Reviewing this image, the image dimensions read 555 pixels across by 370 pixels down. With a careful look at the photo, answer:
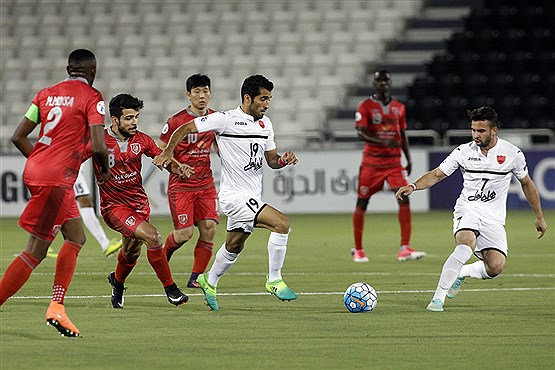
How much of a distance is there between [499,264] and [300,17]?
19.3 meters

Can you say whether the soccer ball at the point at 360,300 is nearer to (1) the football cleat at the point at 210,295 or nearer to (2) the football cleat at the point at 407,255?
(1) the football cleat at the point at 210,295

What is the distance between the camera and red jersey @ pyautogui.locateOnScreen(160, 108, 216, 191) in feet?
38.3

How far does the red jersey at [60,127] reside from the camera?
26.0 feet

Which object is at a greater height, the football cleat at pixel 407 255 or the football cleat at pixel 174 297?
the football cleat at pixel 174 297

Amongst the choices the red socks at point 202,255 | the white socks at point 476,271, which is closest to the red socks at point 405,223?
the red socks at point 202,255

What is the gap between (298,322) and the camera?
29.1ft

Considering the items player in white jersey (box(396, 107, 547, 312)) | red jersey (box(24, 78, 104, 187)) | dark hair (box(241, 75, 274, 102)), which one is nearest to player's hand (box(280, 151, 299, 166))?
dark hair (box(241, 75, 274, 102))

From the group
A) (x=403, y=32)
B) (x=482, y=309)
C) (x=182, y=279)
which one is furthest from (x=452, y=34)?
(x=482, y=309)

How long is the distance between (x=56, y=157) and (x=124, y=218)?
1.83m

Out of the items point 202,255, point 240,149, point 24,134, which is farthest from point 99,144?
point 202,255

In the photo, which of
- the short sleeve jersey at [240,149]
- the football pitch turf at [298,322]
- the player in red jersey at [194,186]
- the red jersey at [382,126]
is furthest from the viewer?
the red jersey at [382,126]

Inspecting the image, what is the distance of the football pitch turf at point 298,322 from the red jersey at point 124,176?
867 mm

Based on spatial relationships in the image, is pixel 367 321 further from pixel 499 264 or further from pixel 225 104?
pixel 225 104

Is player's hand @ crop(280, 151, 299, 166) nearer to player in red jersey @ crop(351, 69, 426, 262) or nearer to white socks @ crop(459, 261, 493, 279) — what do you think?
white socks @ crop(459, 261, 493, 279)
